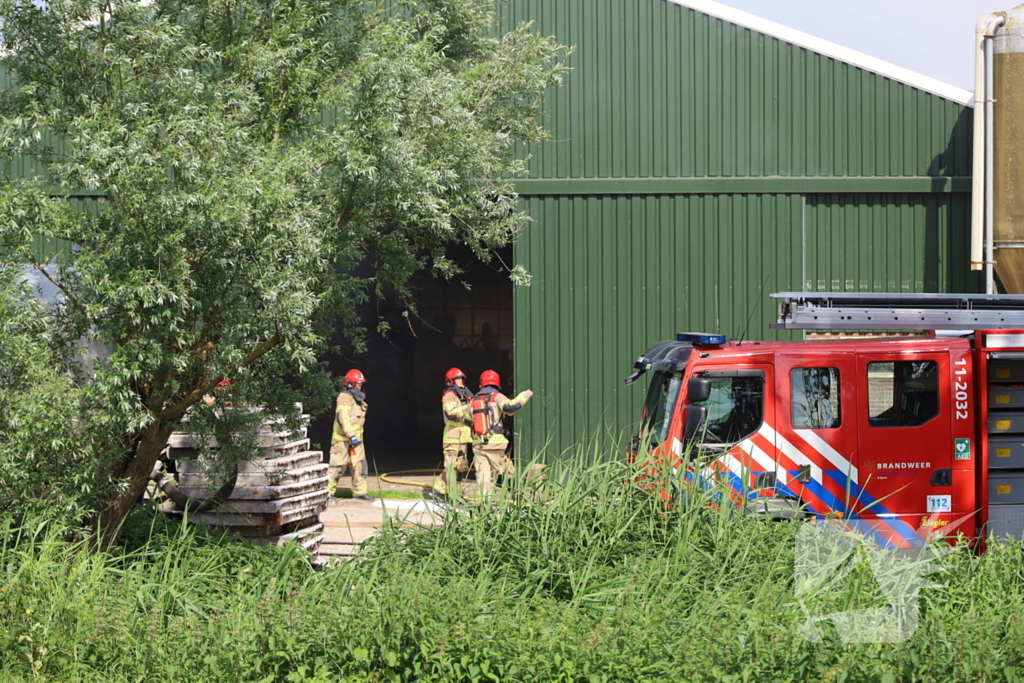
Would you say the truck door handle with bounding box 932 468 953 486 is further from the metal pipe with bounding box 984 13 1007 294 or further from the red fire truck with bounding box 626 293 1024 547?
the metal pipe with bounding box 984 13 1007 294

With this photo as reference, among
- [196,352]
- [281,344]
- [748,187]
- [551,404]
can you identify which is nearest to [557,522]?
[281,344]

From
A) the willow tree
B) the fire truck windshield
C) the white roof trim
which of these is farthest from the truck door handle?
the white roof trim

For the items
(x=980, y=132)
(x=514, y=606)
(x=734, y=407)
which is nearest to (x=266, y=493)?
(x=514, y=606)

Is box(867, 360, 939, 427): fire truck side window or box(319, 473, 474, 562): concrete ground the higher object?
box(867, 360, 939, 427): fire truck side window

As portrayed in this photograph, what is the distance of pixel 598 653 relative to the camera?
15.4 ft

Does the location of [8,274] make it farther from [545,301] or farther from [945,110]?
[945,110]

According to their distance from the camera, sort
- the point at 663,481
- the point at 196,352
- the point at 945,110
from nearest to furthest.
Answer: the point at 663,481
the point at 196,352
the point at 945,110

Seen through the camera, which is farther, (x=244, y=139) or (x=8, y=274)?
(x=244, y=139)

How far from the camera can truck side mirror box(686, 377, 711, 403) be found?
7.54 meters

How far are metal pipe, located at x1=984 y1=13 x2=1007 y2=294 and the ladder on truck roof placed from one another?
3628 millimetres

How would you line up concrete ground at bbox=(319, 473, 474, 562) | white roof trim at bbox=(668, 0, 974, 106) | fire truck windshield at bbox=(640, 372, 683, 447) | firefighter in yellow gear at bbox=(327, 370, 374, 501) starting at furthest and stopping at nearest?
firefighter in yellow gear at bbox=(327, 370, 374, 501), white roof trim at bbox=(668, 0, 974, 106), fire truck windshield at bbox=(640, 372, 683, 447), concrete ground at bbox=(319, 473, 474, 562)

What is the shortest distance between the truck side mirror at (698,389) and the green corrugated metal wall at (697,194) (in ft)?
18.8

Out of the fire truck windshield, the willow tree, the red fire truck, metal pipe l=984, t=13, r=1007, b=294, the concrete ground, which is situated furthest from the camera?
metal pipe l=984, t=13, r=1007, b=294

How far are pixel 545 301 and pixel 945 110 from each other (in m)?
6.10
